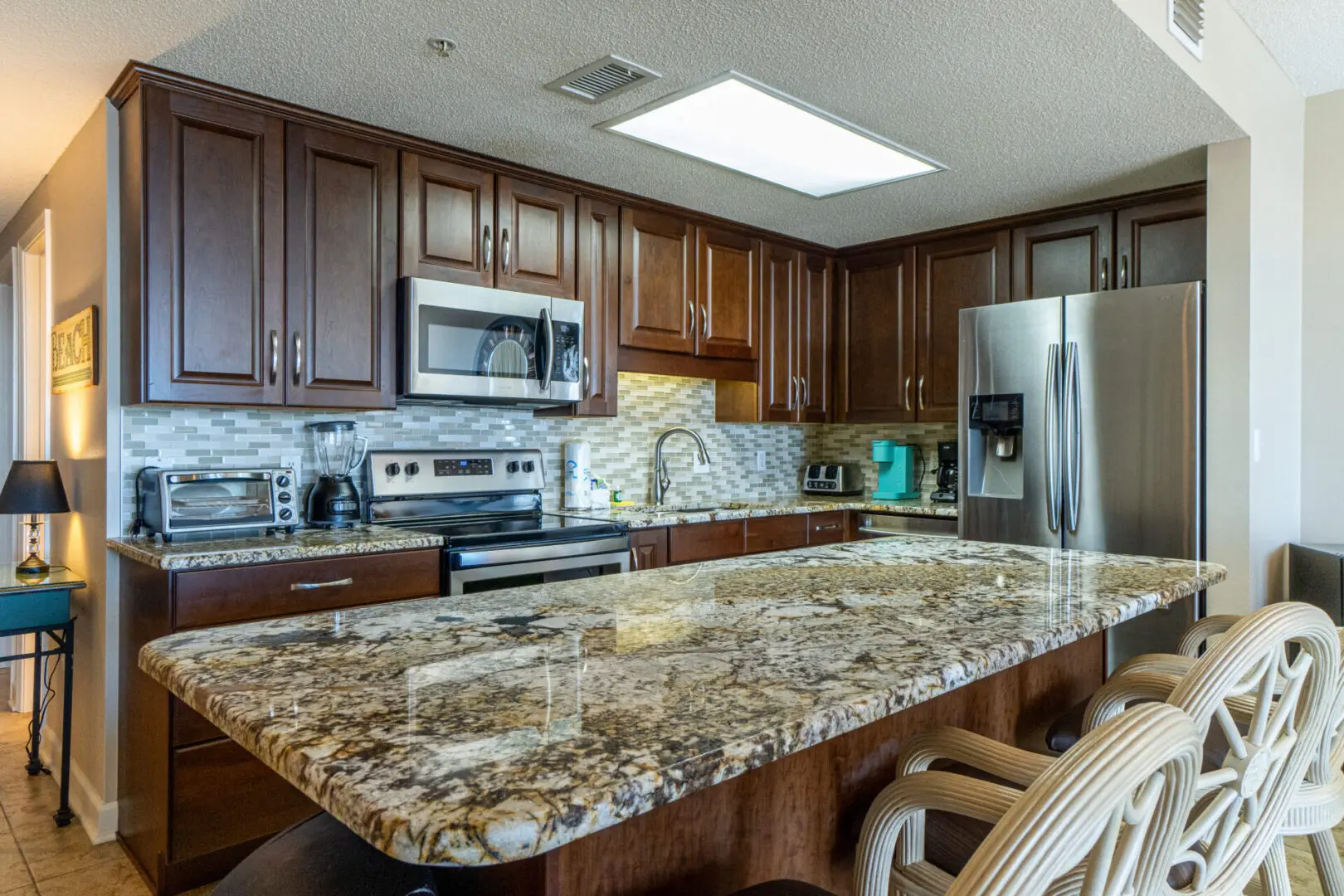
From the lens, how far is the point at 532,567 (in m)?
2.76

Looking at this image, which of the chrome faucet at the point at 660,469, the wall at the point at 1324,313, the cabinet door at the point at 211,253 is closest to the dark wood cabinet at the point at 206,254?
the cabinet door at the point at 211,253

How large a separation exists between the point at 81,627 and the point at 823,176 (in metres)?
3.03

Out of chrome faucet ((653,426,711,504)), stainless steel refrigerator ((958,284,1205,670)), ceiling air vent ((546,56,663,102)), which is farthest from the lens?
chrome faucet ((653,426,711,504))

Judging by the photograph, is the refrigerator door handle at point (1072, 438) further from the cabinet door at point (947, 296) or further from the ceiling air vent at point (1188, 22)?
the ceiling air vent at point (1188, 22)

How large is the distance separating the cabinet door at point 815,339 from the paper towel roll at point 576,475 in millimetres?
1248

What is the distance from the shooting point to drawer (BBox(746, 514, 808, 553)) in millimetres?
3650

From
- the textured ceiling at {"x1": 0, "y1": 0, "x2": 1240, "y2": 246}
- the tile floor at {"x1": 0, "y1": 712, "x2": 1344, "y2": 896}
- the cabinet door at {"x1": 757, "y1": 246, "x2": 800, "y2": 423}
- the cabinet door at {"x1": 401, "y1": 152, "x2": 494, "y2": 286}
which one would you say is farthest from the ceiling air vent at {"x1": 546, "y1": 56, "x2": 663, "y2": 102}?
the tile floor at {"x1": 0, "y1": 712, "x2": 1344, "y2": 896}

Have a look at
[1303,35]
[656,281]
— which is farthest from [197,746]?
[1303,35]

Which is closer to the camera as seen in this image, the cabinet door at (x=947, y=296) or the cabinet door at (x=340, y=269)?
the cabinet door at (x=340, y=269)

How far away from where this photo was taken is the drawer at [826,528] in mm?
3914

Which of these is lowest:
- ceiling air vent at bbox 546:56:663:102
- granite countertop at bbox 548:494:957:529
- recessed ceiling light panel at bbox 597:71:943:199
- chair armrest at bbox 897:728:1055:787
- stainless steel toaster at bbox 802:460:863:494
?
chair armrest at bbox 897:728:1055:787

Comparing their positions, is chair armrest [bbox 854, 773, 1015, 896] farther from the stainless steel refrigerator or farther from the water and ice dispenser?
the water and ice dispenser

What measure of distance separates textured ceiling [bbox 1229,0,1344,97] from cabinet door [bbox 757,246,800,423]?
2.04 metres

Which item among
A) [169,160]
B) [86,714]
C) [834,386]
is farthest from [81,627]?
[834,386]
